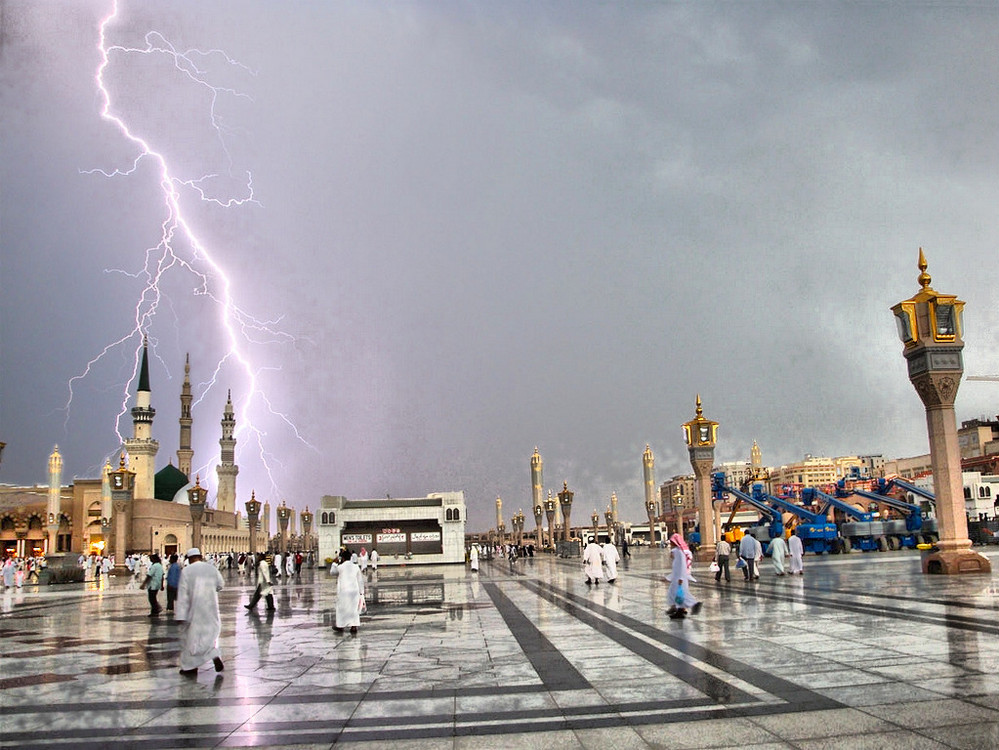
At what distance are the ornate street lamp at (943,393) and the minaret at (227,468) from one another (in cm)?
10584

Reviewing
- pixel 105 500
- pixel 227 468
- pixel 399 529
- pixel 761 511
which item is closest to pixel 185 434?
pixel 227 468

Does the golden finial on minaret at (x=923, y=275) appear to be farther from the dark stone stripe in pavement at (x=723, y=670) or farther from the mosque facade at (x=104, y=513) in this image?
the mosque facade at (x=104, y=513)

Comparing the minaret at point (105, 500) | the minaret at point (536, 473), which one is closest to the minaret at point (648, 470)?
the minaret at point (536, 473)

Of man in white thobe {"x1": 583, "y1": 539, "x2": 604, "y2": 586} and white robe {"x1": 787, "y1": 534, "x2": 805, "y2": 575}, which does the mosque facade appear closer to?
man in white thobe {"x1": 583, "y1": 539, "x2": 604, "y2": 586}

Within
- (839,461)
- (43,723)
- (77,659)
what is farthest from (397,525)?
(839,461)

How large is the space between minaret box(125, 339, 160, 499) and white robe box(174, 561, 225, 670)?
85.2 metres

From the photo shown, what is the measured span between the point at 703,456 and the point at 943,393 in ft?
57.8

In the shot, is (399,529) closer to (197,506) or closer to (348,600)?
(197,506)

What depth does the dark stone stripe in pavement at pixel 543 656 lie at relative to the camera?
7.11 m

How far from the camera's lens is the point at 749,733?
5.06 m

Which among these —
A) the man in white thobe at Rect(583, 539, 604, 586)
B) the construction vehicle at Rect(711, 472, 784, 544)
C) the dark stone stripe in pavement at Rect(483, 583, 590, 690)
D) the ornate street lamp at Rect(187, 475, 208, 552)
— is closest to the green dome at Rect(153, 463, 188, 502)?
the ornate street lamp at Rect(187, 475, 208, 552)

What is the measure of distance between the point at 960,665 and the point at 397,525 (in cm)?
5552

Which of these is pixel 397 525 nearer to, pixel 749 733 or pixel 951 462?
pixel 951 462

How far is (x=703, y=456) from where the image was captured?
116ft
